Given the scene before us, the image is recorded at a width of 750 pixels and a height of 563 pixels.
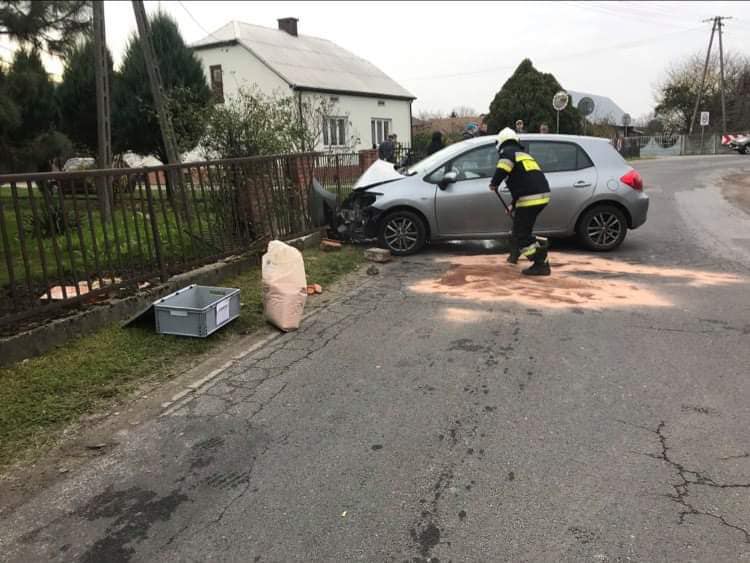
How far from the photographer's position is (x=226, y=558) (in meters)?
2.59

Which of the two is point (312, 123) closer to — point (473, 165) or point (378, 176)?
point (378, 176)

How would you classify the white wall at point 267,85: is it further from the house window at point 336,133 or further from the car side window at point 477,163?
the car side window at point 477,163

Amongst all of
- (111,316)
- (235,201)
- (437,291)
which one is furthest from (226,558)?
(235,201)

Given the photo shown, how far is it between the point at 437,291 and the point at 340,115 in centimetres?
2145

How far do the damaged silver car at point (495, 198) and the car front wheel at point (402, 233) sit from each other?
0.05 ft

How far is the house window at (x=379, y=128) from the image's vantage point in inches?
1176

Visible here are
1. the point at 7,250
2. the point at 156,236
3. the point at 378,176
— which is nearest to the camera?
the point at 7,250

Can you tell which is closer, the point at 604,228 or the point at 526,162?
the point at 526,162

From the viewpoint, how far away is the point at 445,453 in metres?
3.41

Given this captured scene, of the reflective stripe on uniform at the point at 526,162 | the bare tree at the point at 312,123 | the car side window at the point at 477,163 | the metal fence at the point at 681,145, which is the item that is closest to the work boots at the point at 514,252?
the reflective stripe on uniform at the point at 526,162

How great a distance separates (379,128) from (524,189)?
940 inches

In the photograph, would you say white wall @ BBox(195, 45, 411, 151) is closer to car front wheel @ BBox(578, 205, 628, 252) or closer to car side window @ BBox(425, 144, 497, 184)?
car side window @ BBox(425, 144, 497, 184)

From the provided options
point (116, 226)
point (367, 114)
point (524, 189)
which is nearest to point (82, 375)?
point (116, 226)

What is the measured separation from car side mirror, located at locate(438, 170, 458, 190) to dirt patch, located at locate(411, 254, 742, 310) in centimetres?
114
